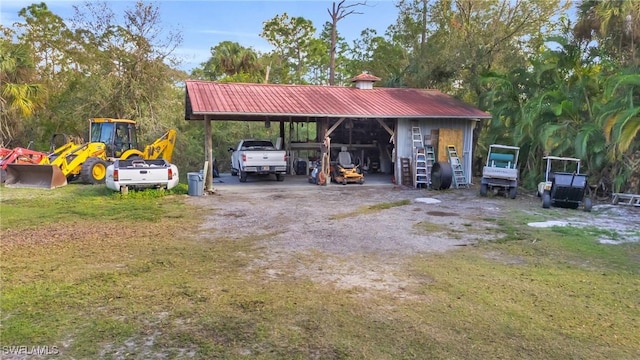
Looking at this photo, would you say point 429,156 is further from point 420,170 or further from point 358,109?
point 358,109

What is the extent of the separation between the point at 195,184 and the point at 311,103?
5228mm

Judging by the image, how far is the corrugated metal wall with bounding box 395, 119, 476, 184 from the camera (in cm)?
1628

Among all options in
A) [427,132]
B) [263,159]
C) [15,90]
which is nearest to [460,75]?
[427,132]

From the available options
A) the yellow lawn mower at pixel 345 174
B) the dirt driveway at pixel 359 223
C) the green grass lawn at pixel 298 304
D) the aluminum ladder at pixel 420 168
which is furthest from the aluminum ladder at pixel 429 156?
the green grass lawn at pixel 298 304

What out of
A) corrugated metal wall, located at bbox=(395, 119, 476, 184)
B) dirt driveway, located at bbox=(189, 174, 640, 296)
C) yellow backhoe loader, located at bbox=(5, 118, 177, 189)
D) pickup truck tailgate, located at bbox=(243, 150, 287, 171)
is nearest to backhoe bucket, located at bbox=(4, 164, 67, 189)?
yellow backhoe loader, located at bbox=(5, 118, 177, 189)

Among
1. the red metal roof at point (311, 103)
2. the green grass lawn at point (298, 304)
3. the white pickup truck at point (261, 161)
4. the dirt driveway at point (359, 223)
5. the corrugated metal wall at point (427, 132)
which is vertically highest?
the red metal roof at point (311, 103)

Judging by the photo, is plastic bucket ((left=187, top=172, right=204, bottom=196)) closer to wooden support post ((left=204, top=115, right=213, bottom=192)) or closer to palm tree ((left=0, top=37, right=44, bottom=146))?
wooden support post ((left=204, top=115, right=213, bottom=192))

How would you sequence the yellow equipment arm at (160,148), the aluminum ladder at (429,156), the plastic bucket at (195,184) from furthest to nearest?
the yellow equipment arm at (160,148)
the aluminum ladder at (429,156)
the plastic bucket at (195,184)

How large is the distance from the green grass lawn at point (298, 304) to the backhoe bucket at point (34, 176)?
21.8ft

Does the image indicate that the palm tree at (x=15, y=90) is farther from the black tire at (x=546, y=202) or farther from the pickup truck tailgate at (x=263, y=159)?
the black tire at (x=546, y=202)

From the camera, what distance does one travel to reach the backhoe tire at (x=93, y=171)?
14.4 m

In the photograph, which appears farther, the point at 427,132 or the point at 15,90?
the point at 15,90

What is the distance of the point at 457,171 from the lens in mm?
15727

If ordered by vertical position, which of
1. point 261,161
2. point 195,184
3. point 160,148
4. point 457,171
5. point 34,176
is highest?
point 160,148
